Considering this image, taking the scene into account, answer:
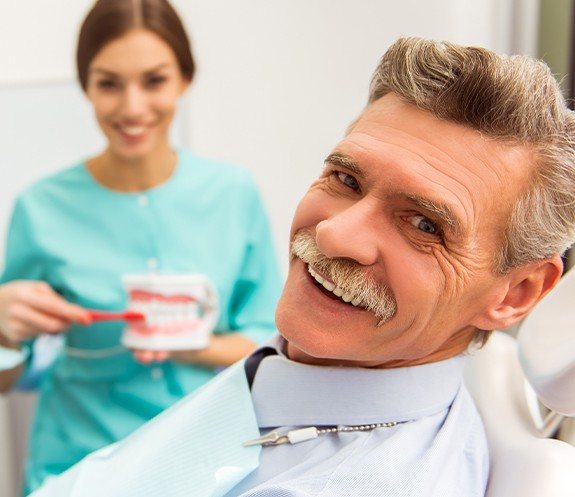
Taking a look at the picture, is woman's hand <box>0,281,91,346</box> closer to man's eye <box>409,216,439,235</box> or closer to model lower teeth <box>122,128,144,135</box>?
model lower teeth <box>122,128,144,135</box>

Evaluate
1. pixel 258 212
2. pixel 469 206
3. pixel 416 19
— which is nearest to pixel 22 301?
pixel 258 212

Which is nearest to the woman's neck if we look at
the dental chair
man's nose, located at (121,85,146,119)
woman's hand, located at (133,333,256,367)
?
man's nose, located at (121,85,146,119)

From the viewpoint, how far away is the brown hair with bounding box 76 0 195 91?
5.31ft

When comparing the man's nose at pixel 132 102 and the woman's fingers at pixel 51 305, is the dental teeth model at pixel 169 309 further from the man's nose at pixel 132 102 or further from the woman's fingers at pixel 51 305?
the man's nose at pixel 132 102

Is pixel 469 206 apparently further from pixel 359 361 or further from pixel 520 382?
pixel 520 382

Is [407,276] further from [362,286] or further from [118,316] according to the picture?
[118,316]

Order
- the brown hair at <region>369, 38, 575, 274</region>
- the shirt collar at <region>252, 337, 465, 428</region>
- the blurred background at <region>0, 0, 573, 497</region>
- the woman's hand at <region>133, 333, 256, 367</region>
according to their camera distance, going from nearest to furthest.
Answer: the brown hair at <region>369, 38, 575, 274</region> < the shirt collar at <region>252, 337, 465, 428</region> < the woman's hand at <region>133, 333, 256, 367</region> < the blurred background at <region>0, 0, 573, 497</region>

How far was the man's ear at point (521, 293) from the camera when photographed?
0.99 meters

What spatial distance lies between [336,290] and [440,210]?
14cm

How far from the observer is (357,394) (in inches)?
39.1

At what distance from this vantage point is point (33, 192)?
5.65 feet

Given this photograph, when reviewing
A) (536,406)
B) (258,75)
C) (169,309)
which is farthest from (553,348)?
(258,75)

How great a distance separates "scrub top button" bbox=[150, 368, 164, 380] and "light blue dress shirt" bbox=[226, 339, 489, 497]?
0.65m

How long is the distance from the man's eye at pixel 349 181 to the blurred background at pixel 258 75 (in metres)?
1.04
